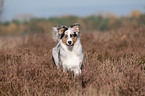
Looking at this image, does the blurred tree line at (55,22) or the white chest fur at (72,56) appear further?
the blurred tree line at (55,22)

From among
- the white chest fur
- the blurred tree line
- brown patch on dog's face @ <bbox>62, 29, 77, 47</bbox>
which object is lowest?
the white chest fur

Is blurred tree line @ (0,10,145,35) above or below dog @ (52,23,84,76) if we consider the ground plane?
above

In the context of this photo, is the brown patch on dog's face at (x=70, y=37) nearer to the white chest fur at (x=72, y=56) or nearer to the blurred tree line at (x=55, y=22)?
the white chest fur at (x=72, y=56)

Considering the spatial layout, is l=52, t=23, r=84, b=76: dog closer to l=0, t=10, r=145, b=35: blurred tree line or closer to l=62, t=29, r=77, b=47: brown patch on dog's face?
l=62, t=29, r=77, b=47: brown patch on dog's face

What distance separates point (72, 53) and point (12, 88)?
1527 mm

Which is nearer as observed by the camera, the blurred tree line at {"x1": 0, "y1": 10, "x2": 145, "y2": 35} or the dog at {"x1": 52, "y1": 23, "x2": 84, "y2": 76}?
the dog at {"x1": 52, "y1": 23, "x2": 84, "y2": 76}

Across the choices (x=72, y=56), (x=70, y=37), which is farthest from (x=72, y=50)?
(x=70, y=37)

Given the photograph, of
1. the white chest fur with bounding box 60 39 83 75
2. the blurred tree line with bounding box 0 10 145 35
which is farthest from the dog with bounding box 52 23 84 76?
the blurred tree line with bounding box 0 10 145 35

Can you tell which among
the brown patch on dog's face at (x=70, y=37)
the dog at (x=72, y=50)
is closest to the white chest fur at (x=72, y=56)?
the dog at (x=72, y=50)

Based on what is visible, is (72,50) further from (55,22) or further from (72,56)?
(55,22)

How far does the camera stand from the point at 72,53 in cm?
433

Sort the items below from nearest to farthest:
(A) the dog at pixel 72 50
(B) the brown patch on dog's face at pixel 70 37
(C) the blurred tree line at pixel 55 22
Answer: (B) the brown patch on dog's face at pixel 70 37
(A) the dog at pixel 72 50
(C) the blurred tree line at pixel 55 22

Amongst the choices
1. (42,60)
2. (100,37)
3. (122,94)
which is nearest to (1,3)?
(100,37)

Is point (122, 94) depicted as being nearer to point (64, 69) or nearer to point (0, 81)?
point (64, 69)
